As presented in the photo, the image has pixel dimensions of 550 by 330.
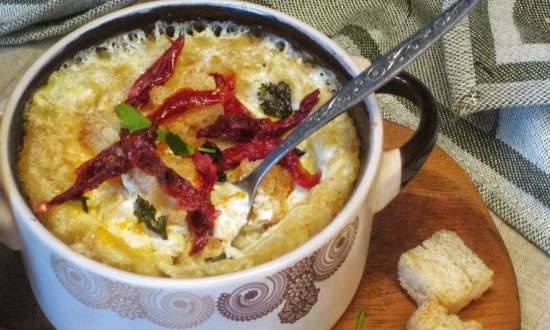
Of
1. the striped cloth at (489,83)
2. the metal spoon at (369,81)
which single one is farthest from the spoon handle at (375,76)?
the striped cloth at (489,83)

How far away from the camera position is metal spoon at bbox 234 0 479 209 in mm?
1233

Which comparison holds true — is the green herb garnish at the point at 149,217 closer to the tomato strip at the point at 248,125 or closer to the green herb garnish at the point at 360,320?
the tomato strip at the point at 248,125

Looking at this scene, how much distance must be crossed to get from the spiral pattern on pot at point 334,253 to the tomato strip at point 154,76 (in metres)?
0.45

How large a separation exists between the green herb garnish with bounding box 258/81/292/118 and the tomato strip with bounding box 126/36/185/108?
0.17 metres

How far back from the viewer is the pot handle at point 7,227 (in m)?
1.20

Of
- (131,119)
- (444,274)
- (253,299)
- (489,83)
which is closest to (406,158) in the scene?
(444,274)

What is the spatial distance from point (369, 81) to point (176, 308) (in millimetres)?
456

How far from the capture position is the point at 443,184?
161 centimetres

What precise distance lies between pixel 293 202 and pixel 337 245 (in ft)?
0.47

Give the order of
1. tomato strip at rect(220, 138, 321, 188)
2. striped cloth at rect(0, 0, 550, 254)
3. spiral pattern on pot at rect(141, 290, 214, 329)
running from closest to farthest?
spiral pattern on pot at rect(141, 290, 214, 329)
tomato strip at rect(220, 138, 321, 188)
striped cloth at rect(0, 0, 550, 254)

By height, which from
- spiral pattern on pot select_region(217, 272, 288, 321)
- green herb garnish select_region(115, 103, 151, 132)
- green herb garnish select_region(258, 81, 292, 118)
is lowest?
spiral pattern on pot select_region(217, 272, 288, 321)

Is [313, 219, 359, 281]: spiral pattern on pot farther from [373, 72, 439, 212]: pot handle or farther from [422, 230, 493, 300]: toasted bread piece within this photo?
[422, 230, 493, 300]: toasted bread piece

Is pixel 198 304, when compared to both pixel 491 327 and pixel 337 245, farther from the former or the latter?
pixel 491 327

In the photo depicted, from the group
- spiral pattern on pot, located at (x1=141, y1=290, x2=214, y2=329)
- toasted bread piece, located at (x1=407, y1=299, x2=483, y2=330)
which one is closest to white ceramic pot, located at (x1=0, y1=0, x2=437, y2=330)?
spiral pattern on pot, located at (x1=141, y1=290, x2=214, y2=329)
